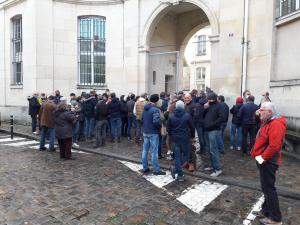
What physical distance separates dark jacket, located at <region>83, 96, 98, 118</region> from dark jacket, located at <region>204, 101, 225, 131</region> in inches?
→ 197

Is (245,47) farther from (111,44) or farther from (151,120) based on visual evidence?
(111,44)

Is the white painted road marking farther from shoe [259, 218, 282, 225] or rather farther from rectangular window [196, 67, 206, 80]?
rectangular window [196, 67, 206, 80]

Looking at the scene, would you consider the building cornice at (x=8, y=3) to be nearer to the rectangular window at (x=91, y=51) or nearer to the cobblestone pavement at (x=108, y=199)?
the rectangular window at (x=91, y=51)

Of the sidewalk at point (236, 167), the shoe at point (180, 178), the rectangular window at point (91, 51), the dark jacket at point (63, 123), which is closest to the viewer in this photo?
the sidewalk at point (236, 167)

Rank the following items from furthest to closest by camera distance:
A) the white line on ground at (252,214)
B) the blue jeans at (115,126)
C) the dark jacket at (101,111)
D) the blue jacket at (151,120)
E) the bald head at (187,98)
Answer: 1. the blue jeans at (115,126)
2. the dark jacket at (101,111)
3. the bald head at (187,98)
4. the blue jacket at (151,120)
5. the white line on ground at (252,214)

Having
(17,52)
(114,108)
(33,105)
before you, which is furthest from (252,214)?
(17,52)

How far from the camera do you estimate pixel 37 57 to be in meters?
14.0

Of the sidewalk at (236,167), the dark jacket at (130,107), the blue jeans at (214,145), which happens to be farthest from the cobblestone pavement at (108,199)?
the dark jacket at (130,107)

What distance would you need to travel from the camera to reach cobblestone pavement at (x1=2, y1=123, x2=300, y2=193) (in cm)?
608

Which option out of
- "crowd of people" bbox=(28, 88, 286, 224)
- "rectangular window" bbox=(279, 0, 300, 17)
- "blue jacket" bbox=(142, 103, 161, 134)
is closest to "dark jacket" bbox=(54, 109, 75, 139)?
"crowd of people" bbox=(28, 88, 286, 224)

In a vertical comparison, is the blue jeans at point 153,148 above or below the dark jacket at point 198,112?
below

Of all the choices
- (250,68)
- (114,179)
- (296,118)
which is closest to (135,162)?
(114,179)

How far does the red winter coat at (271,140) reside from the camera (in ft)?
12.8

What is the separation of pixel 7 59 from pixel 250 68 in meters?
13.0
